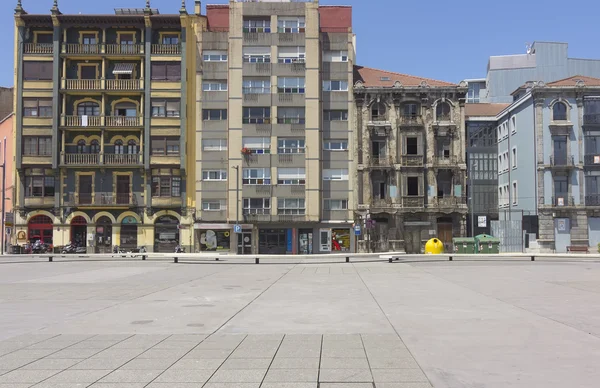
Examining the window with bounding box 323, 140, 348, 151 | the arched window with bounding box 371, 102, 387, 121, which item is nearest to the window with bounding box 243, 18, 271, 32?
the window with bounding box 323, 140, 348, 151

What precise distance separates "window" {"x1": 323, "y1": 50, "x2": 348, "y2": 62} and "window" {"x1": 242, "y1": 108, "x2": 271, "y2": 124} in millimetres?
8264

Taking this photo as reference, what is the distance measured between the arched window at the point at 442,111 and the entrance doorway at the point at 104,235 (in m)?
35.2

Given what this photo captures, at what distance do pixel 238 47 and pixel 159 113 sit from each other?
10515mm

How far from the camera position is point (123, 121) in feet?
188

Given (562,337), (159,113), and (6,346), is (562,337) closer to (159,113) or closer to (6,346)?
(6,346)

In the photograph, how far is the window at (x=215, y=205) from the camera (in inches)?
2285

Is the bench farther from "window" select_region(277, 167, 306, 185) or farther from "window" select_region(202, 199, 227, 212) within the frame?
"window" select_region(202, 199, 227, 212)

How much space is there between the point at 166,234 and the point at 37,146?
51.2ft

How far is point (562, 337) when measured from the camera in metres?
9.91

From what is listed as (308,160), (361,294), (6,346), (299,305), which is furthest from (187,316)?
(308,160)

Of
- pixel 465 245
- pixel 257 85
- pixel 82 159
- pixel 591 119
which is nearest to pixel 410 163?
pixel 465 245

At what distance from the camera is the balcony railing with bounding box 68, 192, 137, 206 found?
57.0m

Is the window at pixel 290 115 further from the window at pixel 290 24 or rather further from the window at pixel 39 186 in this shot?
the window at pixel 39 186

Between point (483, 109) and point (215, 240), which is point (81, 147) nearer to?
point (215, 240)
